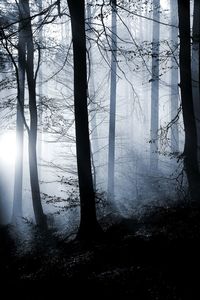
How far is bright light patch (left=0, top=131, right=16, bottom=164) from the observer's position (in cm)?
3751

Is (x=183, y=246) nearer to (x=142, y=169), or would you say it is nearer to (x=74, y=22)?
(x=74, y=22)

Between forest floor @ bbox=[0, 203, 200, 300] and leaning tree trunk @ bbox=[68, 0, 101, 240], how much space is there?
0.50 metres

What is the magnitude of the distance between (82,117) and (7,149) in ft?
104

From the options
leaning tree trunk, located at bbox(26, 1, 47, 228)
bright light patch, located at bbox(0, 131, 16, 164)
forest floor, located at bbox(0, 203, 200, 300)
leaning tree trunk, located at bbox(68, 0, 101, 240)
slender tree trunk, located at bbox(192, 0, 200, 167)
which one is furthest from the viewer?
bright light patch, located at bbox(0, 131, 16, 164)

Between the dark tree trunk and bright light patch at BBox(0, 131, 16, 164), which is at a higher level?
the dark tree trunk

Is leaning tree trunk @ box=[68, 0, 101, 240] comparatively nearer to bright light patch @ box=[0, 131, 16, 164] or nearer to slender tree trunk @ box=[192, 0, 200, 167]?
slender tree trunk @ box=[192, 0, 200, 167]

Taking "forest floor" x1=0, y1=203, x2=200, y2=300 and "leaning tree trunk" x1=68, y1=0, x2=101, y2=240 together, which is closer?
"forest floor" x1=0, y1=203, x2=200, y2=300

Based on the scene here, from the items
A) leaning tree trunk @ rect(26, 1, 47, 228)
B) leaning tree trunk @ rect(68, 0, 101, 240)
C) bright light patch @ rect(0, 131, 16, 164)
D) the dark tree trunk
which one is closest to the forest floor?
leaning tree trunk @ rect(68, 0, 101, 240)

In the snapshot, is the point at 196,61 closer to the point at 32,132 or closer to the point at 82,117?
the point at 32,132

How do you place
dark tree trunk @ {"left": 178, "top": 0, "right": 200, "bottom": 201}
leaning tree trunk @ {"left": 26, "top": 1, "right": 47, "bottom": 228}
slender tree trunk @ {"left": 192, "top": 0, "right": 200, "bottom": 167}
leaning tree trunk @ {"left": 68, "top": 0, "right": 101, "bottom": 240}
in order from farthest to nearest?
leaning tree trunk @ {"left": 26, "top": 1, "right": 47, "bottom": 228} → slender tree trunk @ {"left": 192, "top": 0, "right": 200, "bottom": 167} → dark tree trunk @ {"left": 178, "top": 0, "right": 200, "bottom": 201} → leaning tree trunk @ {"left": 68, "top": 0, "right": 101, "bottom": 240}

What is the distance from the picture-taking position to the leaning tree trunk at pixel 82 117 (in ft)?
32.3

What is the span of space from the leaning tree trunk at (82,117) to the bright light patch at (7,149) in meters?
27.6

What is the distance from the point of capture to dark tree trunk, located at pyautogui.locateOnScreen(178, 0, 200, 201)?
10.6m

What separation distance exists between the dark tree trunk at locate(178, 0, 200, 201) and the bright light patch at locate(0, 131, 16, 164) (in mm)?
27894
